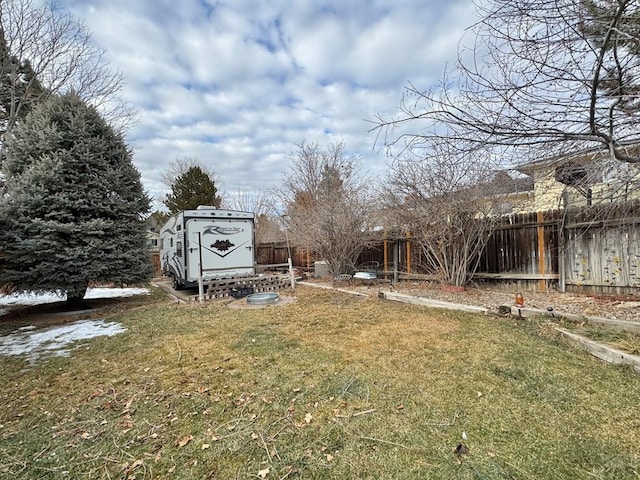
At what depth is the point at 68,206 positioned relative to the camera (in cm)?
656

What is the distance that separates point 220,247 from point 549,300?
7.94 metres

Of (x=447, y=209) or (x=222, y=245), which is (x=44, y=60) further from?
(x=447, y=209)

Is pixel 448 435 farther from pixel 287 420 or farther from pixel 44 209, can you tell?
pixel 44 209

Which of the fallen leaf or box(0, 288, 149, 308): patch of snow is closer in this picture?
the fallen leaf

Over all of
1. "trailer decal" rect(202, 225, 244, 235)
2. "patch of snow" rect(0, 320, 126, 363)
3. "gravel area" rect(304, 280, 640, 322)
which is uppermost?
"trailer decal" rect(202, 225, 244, 235)

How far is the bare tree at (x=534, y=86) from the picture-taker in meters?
2.69

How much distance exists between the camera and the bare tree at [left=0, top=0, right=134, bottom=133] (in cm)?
880

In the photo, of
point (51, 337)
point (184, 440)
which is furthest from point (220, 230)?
point (184, 440)

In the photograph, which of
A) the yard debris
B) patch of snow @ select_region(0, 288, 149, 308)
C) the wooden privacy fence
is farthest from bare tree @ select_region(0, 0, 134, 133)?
the wooden privacy fence

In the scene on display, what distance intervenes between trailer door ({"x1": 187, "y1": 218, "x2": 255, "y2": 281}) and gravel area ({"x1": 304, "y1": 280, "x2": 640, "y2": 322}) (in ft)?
13.0

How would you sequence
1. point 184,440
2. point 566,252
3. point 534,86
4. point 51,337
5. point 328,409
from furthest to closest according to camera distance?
1. point 566,252
2. point 51,337
3. point 534,86
4. point 328,409
5. point 184,440

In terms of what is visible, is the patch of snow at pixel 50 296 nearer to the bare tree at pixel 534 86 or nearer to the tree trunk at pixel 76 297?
the tree trunk at pixel 76 297

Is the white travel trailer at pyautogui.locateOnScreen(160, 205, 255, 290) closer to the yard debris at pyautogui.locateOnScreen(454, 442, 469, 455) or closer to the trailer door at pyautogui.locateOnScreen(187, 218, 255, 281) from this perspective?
the trailer door at pyautogui.locateOnScreen(187, 218, 255, 281)

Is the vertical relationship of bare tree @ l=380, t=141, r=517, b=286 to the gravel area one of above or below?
above
